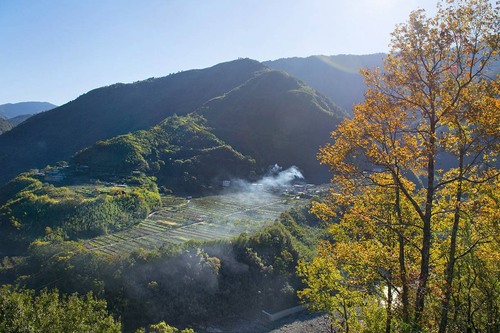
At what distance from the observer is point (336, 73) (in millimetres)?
167500

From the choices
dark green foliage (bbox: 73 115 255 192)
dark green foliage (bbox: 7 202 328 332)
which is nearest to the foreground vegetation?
dark green foliage (bbox: 7 202 328 332)

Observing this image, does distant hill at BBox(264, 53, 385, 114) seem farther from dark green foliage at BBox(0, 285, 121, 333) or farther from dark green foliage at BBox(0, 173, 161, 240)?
dark green foliage at BBox(0, 285, 121, 333)

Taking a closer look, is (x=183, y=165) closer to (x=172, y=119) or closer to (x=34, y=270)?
(x=172, y=119)

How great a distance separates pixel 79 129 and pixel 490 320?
128 metres

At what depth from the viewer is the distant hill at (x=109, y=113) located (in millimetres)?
105188

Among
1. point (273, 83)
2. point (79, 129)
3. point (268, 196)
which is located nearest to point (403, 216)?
point (268, 196)

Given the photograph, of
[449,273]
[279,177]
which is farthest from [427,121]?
[279,177]

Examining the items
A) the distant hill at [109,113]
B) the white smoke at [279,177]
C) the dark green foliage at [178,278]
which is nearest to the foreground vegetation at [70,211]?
the dark green foliage at [178,278]

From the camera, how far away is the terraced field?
38.5 metres

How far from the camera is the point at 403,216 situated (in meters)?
9.53

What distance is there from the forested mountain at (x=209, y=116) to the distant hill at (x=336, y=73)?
39.5 meters

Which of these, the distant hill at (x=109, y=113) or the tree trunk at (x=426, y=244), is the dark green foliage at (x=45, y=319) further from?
the distant hill at (x=109, y=113)

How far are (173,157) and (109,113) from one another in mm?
63922

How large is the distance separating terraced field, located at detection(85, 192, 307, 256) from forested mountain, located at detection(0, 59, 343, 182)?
25.8m
